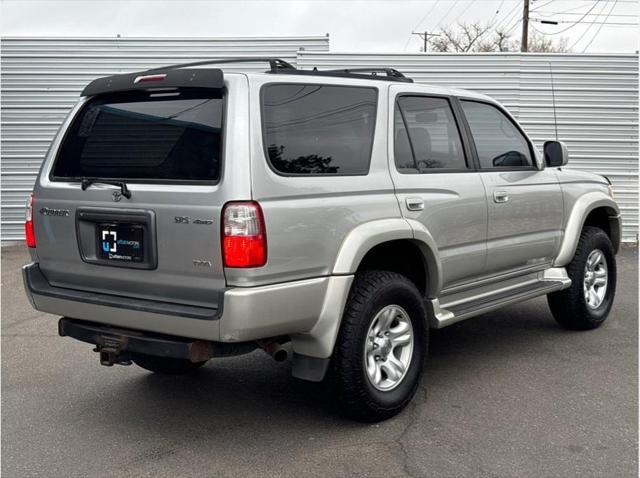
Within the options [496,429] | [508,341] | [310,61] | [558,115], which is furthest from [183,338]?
[558,115]

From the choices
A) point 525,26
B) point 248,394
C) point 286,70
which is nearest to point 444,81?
point 286,70

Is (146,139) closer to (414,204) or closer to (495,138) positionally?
(414,204)

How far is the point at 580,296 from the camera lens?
18.9 feet

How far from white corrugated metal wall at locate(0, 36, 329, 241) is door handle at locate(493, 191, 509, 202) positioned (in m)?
6.88

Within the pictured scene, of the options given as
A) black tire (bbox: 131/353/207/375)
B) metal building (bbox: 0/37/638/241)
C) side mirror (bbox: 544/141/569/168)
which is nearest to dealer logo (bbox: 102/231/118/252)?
black tire (bbox: 131/353/207/375)

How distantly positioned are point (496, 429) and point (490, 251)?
1377mm

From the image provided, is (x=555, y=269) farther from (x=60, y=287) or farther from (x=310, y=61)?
(x=310, y=61)

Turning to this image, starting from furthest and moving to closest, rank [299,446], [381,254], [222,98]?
1. [381,254]
2. [299,446]
3. [222,98]

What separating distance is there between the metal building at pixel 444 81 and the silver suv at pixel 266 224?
6868mm

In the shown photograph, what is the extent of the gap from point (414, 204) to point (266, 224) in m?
1.20

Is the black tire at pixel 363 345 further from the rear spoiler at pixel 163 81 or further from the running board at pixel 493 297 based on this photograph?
the rear spoiler at pixel 163 81

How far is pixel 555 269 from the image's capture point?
18.2 ft

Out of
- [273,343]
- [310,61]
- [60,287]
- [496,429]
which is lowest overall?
[496,429]

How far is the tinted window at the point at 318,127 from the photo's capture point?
11.6 ft
